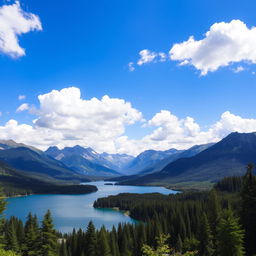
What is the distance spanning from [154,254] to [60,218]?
181911mm

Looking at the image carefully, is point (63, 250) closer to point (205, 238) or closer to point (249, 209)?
point (205, 238)

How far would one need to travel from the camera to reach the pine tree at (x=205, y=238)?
3059 inches

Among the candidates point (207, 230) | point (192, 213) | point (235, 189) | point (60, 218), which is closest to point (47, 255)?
point (207, 230)

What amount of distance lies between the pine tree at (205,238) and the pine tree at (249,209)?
24.2 m

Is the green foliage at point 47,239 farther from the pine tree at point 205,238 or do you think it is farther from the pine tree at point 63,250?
the pine tree at point 205,238

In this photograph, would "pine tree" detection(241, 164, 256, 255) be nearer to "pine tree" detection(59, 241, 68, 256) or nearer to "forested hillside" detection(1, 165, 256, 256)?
"forested hillside" detection(1, 165, 256, 256)

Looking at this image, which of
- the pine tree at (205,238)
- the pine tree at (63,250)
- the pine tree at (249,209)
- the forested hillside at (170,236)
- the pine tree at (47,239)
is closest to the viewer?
the forested hillside at (170,236)

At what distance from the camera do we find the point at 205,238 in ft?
260

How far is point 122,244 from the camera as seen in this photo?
9519cm

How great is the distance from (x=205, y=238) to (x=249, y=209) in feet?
101

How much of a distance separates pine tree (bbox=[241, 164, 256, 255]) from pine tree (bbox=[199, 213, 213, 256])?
24.2m

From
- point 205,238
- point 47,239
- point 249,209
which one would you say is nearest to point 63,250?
point 47,239

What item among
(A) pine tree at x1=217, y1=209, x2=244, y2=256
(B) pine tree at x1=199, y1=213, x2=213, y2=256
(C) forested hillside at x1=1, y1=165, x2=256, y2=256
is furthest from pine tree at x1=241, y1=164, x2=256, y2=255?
(B) pine tree at x1=199, y1=213, x2=213, y2=256

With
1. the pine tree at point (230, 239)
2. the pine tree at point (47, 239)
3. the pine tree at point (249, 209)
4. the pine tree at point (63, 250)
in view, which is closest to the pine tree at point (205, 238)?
the pine tree at point (249, 209)
